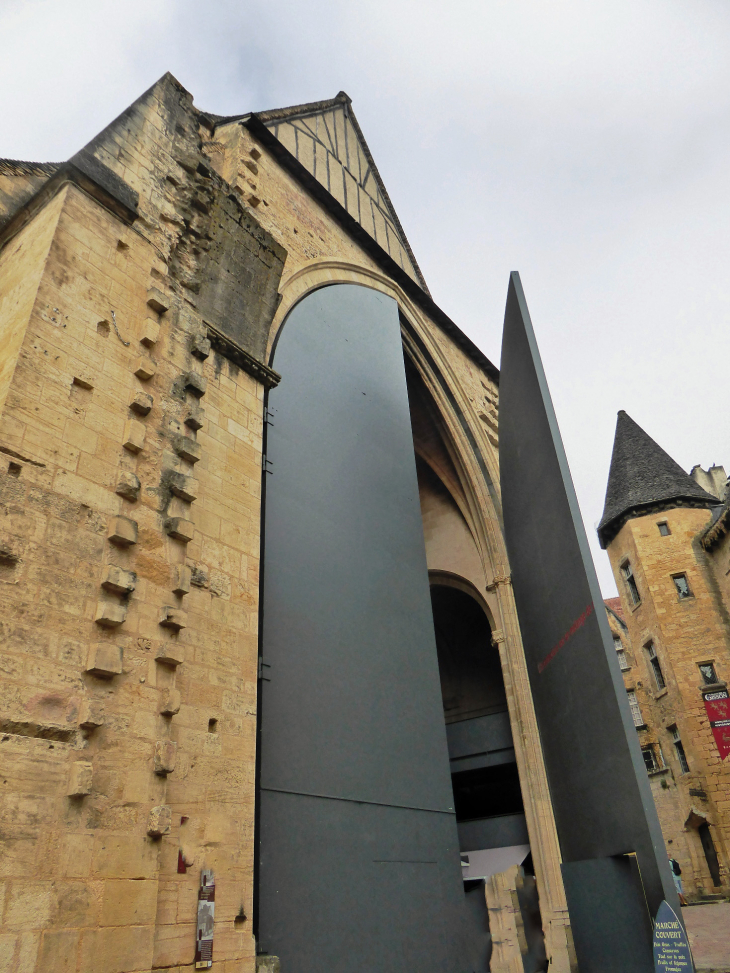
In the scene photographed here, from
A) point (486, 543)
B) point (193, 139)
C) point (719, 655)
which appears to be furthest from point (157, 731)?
point (719, 655)

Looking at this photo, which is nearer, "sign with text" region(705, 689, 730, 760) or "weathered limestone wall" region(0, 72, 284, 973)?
"weathered limestone wall" region(0, 72, 284, 973)

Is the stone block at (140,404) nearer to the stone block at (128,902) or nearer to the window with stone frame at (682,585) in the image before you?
the stone block at (128,902)

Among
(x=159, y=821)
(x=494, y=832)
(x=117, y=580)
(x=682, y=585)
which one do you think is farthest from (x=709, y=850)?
(x=117, y=580)

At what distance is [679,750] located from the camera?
51.5ft

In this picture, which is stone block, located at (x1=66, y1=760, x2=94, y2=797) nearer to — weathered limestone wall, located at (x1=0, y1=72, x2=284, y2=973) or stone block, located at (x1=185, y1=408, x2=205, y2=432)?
weathered limestone wall, located at (x1=0, y1=72, x2=284, y2=973)

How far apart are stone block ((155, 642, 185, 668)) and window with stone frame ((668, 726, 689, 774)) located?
1559 cm

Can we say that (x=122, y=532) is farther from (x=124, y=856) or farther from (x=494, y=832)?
(x=494, y=832)

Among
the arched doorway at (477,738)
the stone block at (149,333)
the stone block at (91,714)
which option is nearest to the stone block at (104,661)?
the stone block at (91,714)

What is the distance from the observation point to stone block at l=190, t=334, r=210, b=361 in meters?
4.36

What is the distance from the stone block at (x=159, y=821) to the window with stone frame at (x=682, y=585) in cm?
1606

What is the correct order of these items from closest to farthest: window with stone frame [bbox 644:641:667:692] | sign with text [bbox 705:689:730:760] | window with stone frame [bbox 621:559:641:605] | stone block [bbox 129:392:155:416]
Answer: stone block [bbox 129:392:155:416], sign with text [bbox 705:689:730:760], window with stone frame [bbox 644:641:667:692], window with stone frame [bbox 621:559:641:605]

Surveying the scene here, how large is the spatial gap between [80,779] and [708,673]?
52.9 ft

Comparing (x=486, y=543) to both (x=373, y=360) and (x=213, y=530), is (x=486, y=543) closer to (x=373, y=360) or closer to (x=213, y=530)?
(x=373, y=360)

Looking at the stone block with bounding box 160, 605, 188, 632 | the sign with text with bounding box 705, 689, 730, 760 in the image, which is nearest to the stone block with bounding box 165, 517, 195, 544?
the stone block with bounding box 160, 605, 188, 632
